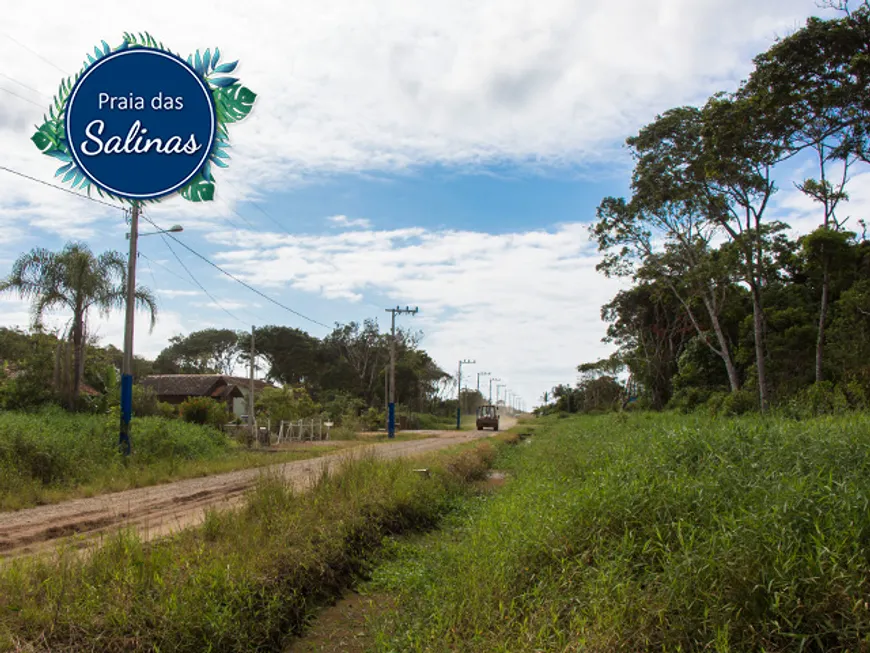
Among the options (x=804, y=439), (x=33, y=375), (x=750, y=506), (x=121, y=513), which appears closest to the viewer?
(x=750, y=506)

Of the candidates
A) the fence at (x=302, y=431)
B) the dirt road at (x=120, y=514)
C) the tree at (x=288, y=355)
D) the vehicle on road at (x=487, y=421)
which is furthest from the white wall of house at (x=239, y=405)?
the dirt road at (x=120, y=514)

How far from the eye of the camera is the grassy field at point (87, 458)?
1138 centimetres

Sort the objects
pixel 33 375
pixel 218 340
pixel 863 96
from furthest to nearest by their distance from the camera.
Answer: pixel 218 340
pixel 33 375
pixel 863 96

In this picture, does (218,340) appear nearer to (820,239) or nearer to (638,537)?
(820,239)

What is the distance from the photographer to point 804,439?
25.2 ft

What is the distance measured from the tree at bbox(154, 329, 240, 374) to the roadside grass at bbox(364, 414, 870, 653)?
72164 millimetres

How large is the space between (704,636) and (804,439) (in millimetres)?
4198

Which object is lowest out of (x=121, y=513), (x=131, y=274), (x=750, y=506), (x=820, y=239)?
(x=121, y=513)

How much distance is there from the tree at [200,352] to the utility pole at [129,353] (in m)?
61.5

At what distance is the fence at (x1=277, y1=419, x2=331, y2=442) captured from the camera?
3032 cm

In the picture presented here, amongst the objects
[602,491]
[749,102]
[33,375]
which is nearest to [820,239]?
[749,102]

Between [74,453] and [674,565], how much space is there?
12.3m

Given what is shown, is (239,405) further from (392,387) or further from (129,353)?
(129,353)

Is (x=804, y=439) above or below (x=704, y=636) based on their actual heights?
above
